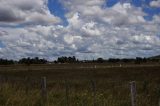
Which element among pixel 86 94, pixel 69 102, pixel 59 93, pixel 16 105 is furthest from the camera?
pixel 59 93

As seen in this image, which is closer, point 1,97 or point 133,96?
point 133,96

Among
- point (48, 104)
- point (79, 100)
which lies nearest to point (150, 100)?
point (79, 100)

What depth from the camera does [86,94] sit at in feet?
58.0

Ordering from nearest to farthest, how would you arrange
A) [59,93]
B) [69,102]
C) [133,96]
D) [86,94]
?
[133,96] → [69,102] → [86,94] → [59,93]

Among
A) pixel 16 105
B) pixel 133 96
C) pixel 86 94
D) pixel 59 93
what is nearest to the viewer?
pixel 133 96

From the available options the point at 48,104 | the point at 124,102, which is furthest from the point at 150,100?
the point at 48,104

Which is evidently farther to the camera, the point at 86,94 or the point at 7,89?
the point at 7,89

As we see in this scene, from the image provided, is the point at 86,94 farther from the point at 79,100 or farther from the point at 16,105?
the point at 16,105

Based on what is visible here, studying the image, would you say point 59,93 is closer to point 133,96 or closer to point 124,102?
point 124,102

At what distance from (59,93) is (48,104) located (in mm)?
3648

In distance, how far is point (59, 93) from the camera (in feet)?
62.0

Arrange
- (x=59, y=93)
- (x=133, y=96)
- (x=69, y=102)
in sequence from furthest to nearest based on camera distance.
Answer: (x=59, y=93) → (x=69, y=102) → (x=133, y=96)

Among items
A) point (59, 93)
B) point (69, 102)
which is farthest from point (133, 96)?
point (59, 93)

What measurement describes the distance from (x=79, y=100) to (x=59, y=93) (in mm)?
Answer: 2688
